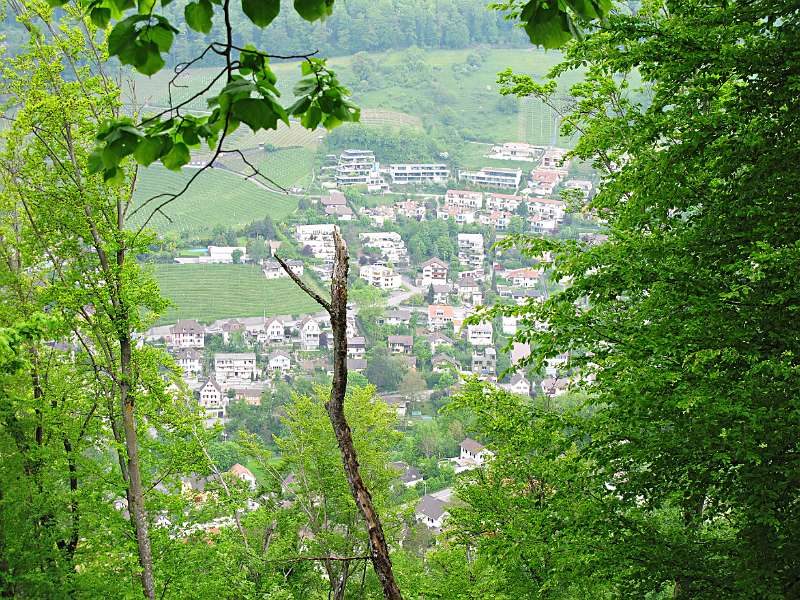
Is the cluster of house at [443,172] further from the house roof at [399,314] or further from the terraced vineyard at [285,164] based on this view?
the house roof at [399,314]

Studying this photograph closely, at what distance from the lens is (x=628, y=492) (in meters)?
5.12

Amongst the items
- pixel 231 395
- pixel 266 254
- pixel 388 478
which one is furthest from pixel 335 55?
pixel 388 478

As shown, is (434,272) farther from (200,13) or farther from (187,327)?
(200,13)

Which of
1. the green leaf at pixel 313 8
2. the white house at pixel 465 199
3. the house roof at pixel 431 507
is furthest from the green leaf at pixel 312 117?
the white house at pixel 465 199

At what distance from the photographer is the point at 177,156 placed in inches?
69.8

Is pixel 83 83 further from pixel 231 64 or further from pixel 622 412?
pixel 231 64

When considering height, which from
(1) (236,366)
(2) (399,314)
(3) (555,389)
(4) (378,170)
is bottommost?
(1) (236,366)

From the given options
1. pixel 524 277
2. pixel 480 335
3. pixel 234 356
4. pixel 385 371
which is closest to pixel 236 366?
pixel 234 356

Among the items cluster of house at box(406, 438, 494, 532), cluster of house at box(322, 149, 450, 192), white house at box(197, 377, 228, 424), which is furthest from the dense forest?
cluster of house at box(322, 149, 450, 192)

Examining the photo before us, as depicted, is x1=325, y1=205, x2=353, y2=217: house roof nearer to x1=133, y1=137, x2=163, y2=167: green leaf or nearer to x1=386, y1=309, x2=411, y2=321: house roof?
x1=386, y1=309, x2=411, y2=321: house roof

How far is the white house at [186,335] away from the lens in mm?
59906

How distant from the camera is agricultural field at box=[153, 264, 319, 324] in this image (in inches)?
2576

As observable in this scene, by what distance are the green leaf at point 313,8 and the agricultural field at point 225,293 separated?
6390cm

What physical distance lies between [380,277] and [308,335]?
40.5ft
